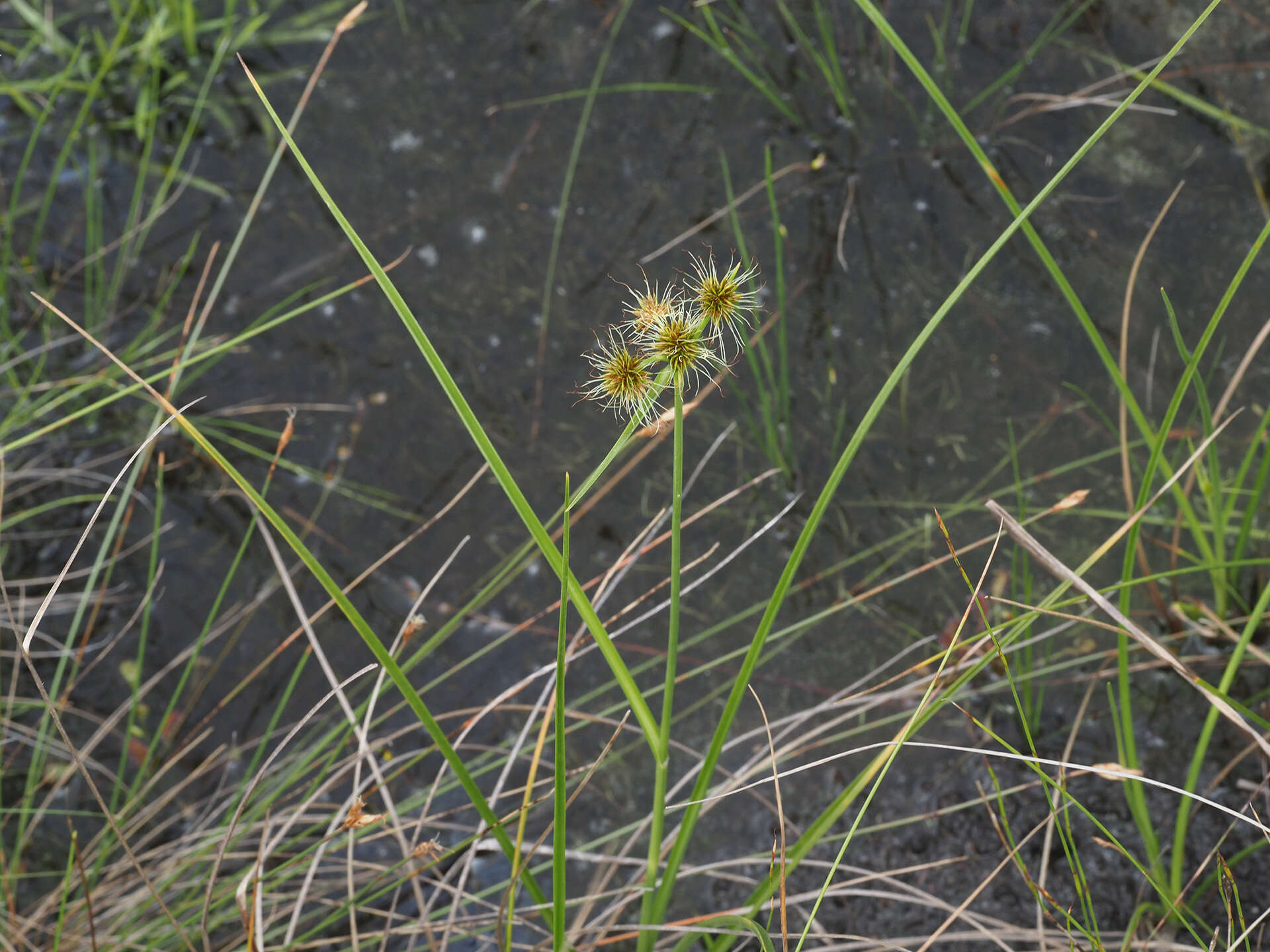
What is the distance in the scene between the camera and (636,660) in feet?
4.54

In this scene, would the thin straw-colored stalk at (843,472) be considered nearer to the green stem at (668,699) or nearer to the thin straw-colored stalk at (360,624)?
the green stem at (668,699)

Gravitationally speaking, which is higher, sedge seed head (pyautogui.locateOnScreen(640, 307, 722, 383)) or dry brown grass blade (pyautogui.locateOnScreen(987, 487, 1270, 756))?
sedge seed head (pyautogui.locateOnScreen(640, 307, 722, 383))

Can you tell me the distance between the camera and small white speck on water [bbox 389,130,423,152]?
5.57ft

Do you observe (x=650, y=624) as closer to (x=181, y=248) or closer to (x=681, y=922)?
(x=681, y=922)

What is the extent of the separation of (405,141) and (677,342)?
3.99 feet

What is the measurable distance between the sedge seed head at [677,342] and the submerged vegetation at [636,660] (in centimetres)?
38

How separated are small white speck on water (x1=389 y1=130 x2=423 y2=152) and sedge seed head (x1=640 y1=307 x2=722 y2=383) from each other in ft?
3.83

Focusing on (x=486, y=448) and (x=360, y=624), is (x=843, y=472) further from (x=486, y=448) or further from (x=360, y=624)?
(x=360, y=624)

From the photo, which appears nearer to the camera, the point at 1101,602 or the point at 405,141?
the point at 1101,602

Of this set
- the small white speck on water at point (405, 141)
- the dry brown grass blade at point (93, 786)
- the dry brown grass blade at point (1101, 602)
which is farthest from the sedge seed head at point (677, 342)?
the small white speck on water at point (405, 141)

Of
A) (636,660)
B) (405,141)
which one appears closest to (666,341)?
(636,660)

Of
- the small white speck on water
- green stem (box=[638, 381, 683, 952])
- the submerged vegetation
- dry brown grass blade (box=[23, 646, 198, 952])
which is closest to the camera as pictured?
green stem (box=[638, 381, 683, 952])

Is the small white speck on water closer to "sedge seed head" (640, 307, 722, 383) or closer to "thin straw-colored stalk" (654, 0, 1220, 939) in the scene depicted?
"thin straw-colored stalk" (654, 0, 1220, 939)

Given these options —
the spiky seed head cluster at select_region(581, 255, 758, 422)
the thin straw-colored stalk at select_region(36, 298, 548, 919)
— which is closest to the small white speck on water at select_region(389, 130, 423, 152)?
the thin straw-colored stalk at select_region(36, 298, 548, 919)
